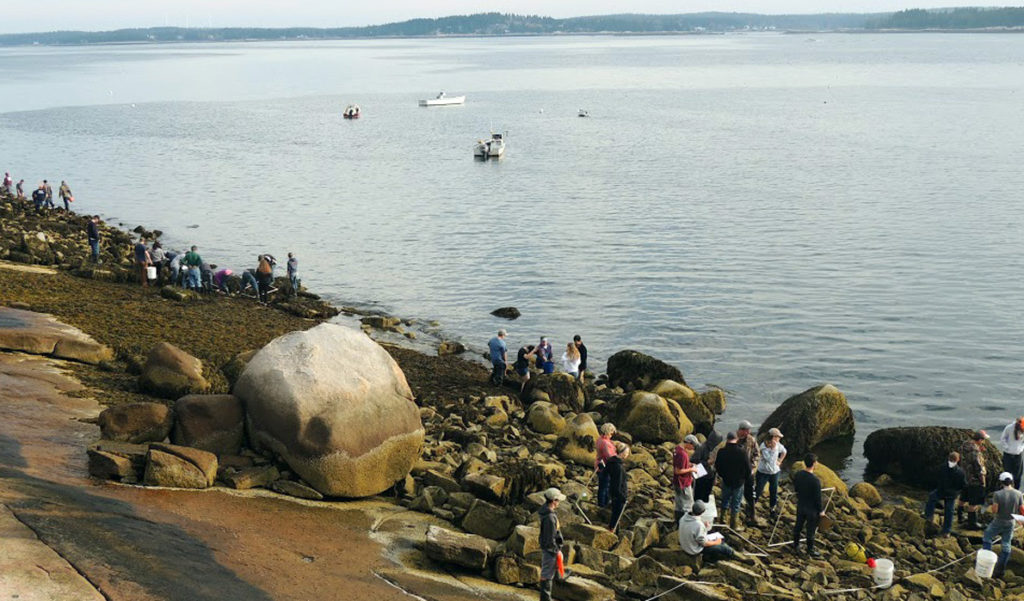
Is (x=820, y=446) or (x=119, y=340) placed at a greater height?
(x=119, y=340)

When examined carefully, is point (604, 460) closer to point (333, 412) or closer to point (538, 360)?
point (333, 412)

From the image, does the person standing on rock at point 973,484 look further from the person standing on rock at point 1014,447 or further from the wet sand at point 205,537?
the wet sand at point 205,537

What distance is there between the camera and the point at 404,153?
299ft

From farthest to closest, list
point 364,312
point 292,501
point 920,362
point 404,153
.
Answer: point 404,153
point 364,312
point 920,362
point 292,501

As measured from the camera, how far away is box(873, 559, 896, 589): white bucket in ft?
53.2

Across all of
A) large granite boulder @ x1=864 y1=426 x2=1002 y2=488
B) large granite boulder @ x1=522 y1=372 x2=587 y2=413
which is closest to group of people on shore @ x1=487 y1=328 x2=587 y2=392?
large granite boulder @ x1=522 y1=372 x2=587 y2=413

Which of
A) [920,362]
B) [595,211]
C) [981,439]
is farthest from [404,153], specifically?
[981,439]

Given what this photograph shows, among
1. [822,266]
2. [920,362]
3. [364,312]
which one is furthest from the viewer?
[822,266]

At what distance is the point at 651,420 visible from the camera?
24.6 m

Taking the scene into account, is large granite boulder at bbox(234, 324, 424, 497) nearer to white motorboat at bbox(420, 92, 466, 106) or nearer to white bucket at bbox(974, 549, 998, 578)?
white bucket at bbox(974, 549, 998, 578)

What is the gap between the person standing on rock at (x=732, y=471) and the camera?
57.6ft

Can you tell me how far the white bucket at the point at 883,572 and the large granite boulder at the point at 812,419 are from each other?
8.74m

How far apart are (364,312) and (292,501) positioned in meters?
20.8

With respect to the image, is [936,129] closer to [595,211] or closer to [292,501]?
[595,211]
